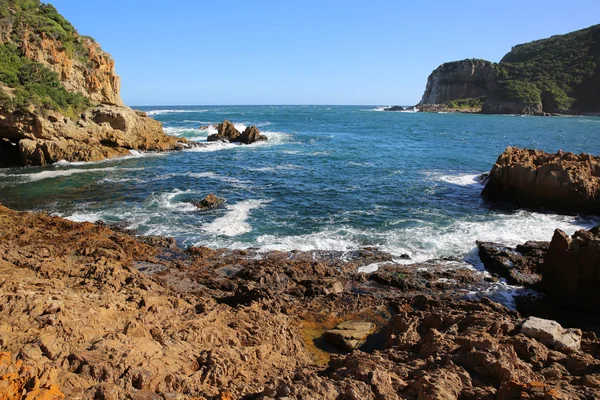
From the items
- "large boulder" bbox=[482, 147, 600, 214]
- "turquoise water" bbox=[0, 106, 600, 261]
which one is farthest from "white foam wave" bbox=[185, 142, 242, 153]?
"large boulder" bbox=[482, 147, 600, 214]

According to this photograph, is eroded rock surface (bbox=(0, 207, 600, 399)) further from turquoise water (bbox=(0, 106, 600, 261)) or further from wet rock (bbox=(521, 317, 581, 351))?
turquoise water (bbox=(0, 106, 600, 261))

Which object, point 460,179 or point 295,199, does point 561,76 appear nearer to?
point 460,179

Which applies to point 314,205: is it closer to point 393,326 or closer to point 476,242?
point 476,242

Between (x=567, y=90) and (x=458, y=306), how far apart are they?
13910 centimetres

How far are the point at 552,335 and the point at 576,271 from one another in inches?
237

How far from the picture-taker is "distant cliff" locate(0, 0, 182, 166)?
3238 cm

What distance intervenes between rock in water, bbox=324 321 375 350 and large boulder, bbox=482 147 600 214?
16.9 metres

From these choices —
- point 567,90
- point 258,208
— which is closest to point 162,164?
point 258,208

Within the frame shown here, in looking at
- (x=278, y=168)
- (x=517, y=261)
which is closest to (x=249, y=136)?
(x=278, y=168)

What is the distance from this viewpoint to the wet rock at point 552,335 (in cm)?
770

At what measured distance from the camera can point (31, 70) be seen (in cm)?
3519

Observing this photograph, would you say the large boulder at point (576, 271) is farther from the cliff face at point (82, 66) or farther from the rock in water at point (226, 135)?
the rock in water at point (226, 135)

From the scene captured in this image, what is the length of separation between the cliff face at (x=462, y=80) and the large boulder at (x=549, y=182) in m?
134

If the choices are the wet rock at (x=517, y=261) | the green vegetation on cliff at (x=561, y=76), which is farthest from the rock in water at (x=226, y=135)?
the green vegetation on cliff at (x=561, y=76)
